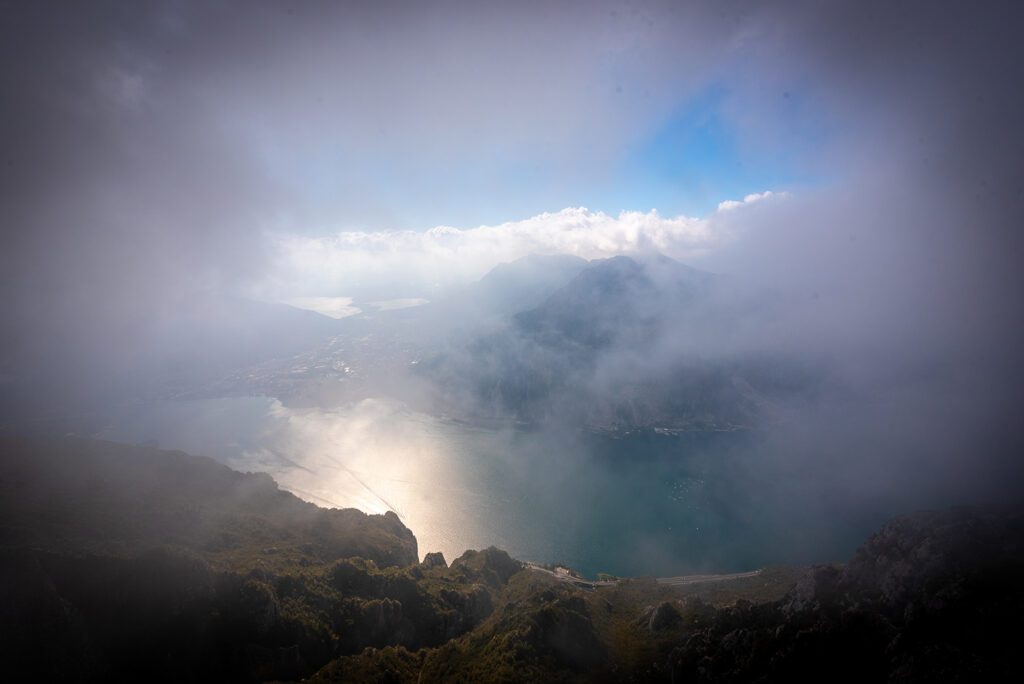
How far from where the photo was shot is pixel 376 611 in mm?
39188

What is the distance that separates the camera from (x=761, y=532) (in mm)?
101062

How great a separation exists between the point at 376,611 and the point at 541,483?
90.6 metres

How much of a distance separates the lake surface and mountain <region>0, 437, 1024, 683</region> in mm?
47232

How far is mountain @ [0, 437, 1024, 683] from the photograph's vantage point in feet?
82.5

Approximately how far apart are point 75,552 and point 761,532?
124318 mm

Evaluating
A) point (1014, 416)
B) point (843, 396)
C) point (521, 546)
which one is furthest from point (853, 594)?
point (843, 396)

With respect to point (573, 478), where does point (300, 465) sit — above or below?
above

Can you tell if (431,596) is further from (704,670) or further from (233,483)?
(233,483)

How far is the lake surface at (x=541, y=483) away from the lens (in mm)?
93562

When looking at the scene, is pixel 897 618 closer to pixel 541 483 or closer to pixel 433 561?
pixel 433 561

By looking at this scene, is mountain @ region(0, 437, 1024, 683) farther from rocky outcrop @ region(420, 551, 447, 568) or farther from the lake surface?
the lake surface

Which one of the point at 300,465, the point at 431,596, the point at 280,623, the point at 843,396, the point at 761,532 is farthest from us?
the point at 843,396

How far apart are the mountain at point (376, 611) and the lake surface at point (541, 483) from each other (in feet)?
155

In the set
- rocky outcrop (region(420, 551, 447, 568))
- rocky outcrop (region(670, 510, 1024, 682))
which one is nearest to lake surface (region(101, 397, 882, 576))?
rocky outcrop (region(420, 551, 447, 568))
